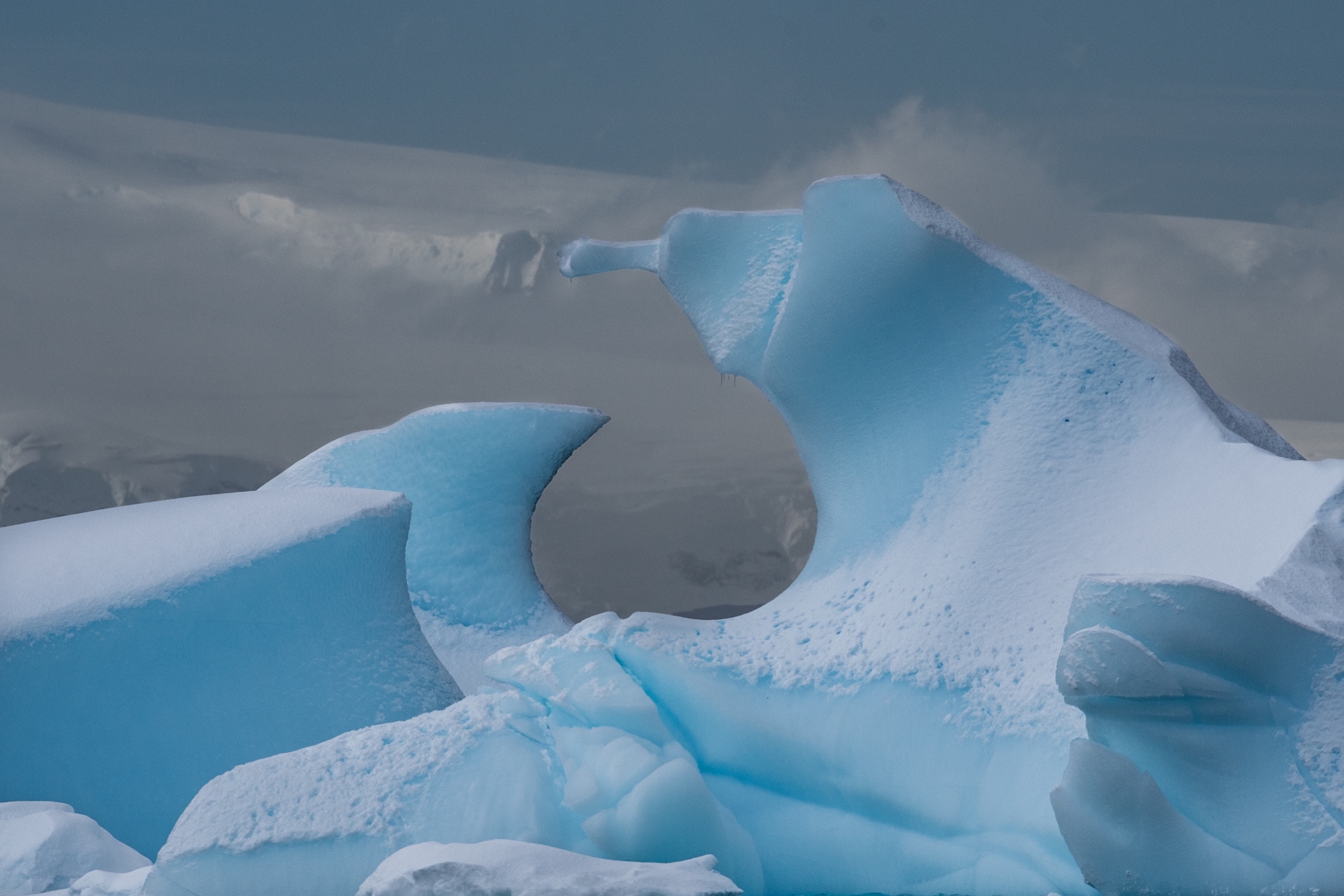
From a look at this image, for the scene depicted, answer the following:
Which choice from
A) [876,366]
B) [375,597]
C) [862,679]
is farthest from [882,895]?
[375,597]

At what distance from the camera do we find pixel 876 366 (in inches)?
146

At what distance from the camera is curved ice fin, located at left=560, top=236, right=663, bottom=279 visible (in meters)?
4.32

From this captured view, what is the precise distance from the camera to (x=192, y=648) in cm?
399

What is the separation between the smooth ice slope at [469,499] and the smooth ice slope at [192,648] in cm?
82

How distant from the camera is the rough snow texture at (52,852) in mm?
3123

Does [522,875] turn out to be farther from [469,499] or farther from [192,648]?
[469,499]

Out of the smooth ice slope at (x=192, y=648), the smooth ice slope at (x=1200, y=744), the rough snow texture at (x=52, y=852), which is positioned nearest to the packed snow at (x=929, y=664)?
the smooth ice slope at (x=1200, y=744)

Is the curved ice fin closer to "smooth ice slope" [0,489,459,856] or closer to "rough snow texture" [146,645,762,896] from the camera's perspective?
"smooth ice slope" [0,489,459,856]

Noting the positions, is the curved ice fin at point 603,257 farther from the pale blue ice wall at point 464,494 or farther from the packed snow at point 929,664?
the pale blue ice wall at point 464,494

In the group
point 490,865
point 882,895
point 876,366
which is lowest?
point 882,895

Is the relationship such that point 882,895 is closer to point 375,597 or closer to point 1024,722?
point 1024,722

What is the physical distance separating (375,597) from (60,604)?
0.97 meters

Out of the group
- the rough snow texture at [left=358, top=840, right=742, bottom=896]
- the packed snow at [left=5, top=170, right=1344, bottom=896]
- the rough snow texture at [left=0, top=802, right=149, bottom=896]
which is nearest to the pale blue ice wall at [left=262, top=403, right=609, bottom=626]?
the packed snow at [left=5, top=170, right=1344, bottom=896]

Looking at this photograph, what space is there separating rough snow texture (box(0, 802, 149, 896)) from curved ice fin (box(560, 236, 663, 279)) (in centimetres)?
229
